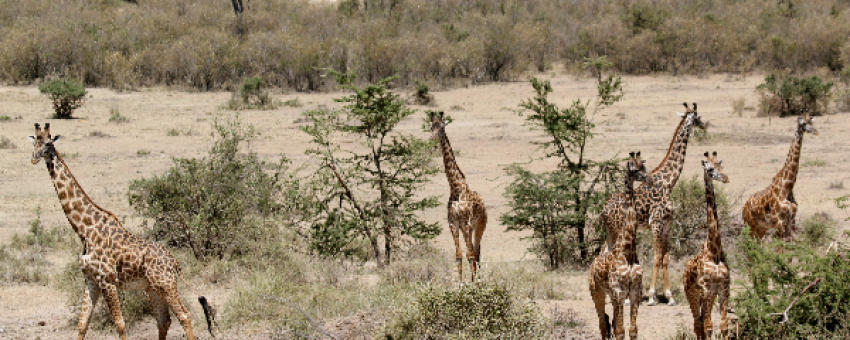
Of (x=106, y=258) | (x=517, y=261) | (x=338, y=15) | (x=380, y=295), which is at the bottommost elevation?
(x=517, y=261)

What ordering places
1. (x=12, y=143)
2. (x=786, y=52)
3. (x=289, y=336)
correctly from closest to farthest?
(x=289, y=336), (x=12, y=143), (x=786, y=52)

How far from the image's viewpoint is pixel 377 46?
37.4 meters

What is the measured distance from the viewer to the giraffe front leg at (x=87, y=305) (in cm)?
787

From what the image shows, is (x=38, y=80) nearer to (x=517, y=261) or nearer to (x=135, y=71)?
(x=135, y=71)

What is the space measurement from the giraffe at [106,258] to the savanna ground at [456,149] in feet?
4.78

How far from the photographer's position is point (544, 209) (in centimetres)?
1337

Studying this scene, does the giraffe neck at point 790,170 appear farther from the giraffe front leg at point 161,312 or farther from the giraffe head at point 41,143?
the giraffe head at point 41,143

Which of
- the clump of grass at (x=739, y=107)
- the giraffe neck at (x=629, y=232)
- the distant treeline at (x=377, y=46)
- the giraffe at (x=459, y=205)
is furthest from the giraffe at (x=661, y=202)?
the distant treeline at (x=377, y=46)

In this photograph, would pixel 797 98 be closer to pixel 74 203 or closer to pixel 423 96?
pixel 423 96

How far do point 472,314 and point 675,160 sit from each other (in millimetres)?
4094

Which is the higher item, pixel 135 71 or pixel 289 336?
pixel 135 71

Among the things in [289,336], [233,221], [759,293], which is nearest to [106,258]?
[289,336]

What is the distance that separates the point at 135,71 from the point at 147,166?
52.9ft

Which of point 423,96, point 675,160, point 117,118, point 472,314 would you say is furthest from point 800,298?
point 423,96
